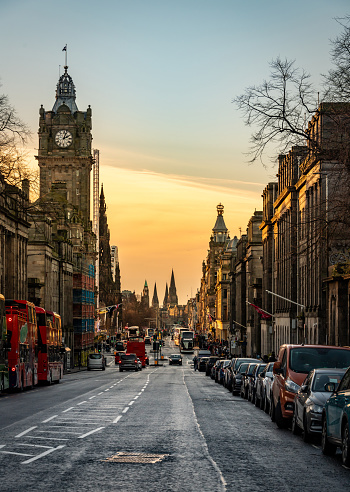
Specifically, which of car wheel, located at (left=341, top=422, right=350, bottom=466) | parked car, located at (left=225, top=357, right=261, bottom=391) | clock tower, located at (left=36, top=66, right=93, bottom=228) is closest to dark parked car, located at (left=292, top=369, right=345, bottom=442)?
car wheel, located at (left=341, top=422, right=350, bottom=466)

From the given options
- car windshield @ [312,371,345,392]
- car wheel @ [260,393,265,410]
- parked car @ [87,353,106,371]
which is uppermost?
car windshield @ [312,371,345,392]

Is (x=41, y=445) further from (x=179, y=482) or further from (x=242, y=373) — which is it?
(x=242, y=373)

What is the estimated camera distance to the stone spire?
189625mm

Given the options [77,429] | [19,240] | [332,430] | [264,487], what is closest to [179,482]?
[264,487]

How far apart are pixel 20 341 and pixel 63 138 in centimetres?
14235

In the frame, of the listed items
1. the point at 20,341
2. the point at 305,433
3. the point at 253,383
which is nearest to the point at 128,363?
the point at 20,341

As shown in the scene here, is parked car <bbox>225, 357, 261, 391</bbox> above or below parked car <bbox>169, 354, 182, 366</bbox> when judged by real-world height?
above

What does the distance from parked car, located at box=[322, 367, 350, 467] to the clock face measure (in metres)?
166

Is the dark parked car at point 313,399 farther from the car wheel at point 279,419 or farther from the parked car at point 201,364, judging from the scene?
the parked car at point 201,364

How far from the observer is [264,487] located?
11875 millimetres

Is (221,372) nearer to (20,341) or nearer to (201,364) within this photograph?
(20,341)

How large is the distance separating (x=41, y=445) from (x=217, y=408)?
1353 cm

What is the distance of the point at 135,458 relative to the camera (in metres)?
14.7

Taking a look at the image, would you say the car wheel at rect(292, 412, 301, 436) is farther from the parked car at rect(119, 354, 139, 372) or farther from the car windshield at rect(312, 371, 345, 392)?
the parked car at rect(119, 354, 139, 372)
